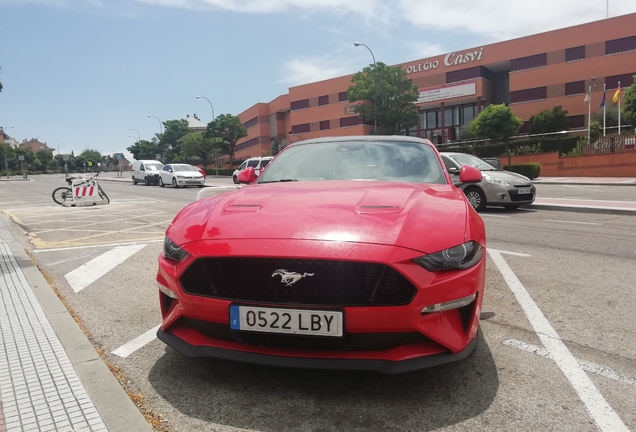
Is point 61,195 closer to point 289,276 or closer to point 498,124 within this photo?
point 289,276

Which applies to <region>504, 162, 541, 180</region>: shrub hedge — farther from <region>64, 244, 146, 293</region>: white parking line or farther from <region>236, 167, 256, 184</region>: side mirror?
<region>236, 167, 256, 184</region>: side mirror

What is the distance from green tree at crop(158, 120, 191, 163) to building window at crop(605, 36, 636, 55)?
270 ft

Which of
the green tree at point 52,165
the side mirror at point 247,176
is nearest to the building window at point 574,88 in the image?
the side mirror at point 247,176

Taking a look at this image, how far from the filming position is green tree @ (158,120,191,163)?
102 m

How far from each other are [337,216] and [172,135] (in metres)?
107

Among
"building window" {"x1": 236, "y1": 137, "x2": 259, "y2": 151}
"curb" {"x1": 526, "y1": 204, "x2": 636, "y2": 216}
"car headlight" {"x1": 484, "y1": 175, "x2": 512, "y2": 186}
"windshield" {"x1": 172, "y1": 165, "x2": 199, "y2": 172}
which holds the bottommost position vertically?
"curb" {"x1": 526, "y1": 204, "x2": 636, "y2": 216}

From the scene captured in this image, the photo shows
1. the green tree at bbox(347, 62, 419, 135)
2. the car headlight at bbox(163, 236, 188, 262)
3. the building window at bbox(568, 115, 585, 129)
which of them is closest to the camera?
the car headlight at bbox(163, 236, 188, 262)

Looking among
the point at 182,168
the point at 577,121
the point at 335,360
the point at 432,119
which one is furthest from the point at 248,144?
the point at 335,360

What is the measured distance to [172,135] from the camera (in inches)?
4045

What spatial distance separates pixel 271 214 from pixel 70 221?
31.4 ft

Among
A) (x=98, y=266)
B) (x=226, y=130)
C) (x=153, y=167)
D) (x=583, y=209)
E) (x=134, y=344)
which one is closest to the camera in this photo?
(x=134, y=344)

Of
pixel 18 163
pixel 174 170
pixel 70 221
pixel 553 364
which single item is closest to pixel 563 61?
pixel 174 170

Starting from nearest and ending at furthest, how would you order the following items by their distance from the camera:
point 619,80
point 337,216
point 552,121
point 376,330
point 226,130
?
point 376,330 < point 337,216 < point 552,121 < point 619,80 < point 226,130

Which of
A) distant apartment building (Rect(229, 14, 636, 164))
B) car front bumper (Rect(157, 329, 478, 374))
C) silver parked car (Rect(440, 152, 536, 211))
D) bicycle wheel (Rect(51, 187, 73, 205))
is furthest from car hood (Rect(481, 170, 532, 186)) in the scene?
distant apartment building (Rect(229, 14, 636, 164))
